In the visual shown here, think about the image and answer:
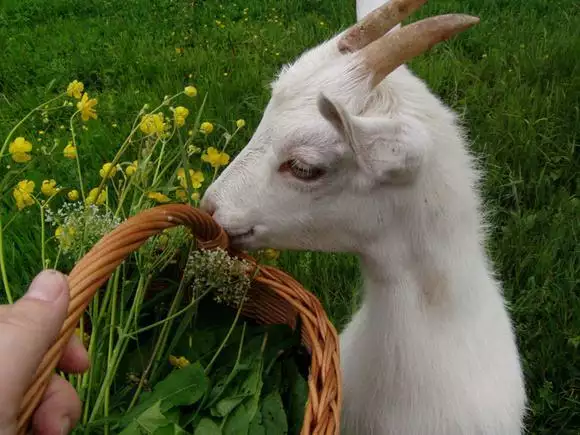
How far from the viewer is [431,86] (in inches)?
150

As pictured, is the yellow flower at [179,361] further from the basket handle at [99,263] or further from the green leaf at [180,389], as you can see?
the basket handle at [99,263]

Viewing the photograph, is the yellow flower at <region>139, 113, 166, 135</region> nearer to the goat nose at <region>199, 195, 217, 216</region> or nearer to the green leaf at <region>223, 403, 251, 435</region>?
the goat nose at <region>199, 195, 217, 216</region>

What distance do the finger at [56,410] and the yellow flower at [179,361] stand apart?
0.37m

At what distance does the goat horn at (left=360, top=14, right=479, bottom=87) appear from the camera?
150cm

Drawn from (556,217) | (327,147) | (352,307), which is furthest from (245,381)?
(556,217)

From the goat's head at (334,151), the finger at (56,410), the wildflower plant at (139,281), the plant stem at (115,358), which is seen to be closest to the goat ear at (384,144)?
the goat's head at (334,151)

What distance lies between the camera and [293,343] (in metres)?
1.79

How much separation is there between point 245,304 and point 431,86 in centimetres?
226

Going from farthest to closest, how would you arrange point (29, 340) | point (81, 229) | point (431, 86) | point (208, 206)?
point (431, 86), point (208, 206), point (81, 229), point (29, 340)

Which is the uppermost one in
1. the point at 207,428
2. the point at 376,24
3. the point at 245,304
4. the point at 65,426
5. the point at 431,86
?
the point at 376,24

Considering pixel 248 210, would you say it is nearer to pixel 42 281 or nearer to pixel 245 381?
pixel 245 381

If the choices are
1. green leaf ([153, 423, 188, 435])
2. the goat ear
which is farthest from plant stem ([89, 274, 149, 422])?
the goat ear

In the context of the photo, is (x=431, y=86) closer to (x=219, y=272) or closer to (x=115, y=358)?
(x=219, y=272)

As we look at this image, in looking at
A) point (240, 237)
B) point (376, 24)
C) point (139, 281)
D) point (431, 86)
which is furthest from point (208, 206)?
point (431, 86)
